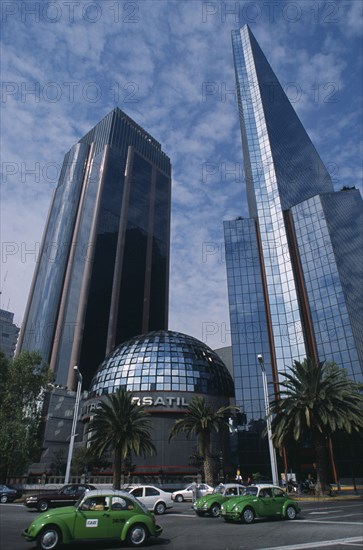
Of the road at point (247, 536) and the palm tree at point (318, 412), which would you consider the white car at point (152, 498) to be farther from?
the palm tree at point (318, 412)

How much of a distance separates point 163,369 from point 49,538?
190ft

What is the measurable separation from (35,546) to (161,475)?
50317mm

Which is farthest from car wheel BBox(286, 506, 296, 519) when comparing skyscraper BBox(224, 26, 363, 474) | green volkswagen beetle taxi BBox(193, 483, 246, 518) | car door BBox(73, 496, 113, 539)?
skyscraper BBox(224, 26, 363, 474)

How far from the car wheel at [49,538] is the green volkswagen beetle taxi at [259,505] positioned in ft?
30.1

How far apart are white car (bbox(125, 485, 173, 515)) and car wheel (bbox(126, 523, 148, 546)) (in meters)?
12.8

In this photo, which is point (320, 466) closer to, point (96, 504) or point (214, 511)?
point (214, 511)

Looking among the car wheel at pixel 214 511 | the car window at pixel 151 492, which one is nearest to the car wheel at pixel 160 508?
the car window at pixel 151 492

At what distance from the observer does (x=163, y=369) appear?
68125 mm

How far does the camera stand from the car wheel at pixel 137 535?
38.5 feet

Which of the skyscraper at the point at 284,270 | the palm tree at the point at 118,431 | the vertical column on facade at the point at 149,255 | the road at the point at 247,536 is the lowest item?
the road at the point at 247,536

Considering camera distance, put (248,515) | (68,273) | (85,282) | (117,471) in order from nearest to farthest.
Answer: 1. (248,515)
2. (117,471)
3. (85,282)
4. (68,273)

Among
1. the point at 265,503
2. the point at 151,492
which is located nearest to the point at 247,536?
the point at 265,503

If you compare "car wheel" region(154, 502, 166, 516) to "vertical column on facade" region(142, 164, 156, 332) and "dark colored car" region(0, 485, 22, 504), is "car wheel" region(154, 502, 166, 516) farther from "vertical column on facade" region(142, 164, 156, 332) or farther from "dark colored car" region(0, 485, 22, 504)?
"vertical column on facade" region(142, 164, 156, 332)

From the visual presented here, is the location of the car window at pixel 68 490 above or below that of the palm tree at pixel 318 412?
below
